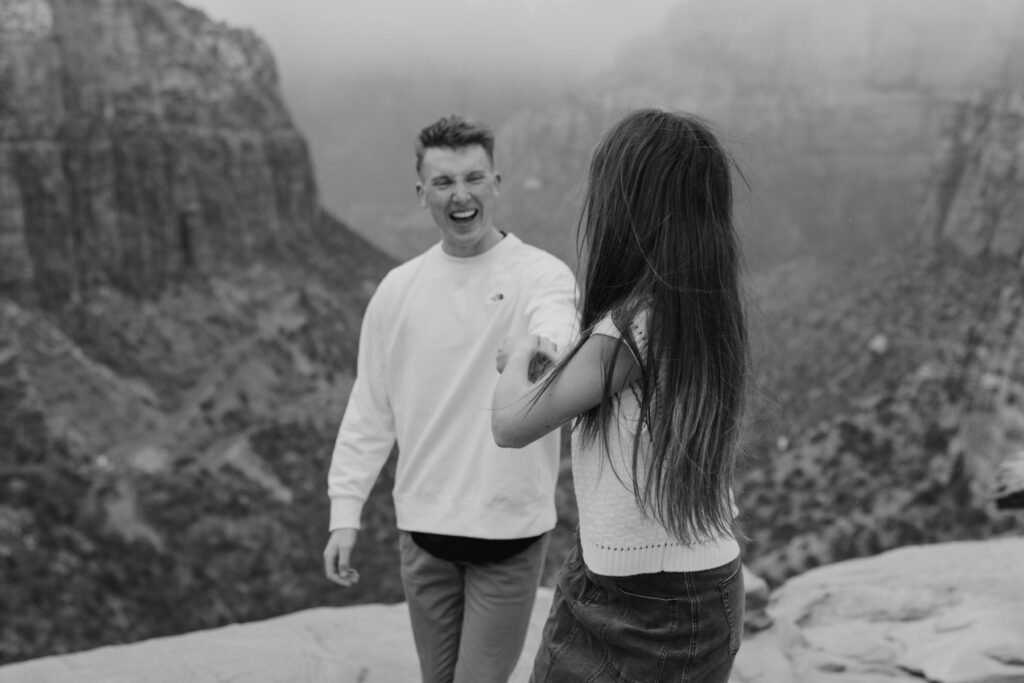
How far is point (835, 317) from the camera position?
8088 cm

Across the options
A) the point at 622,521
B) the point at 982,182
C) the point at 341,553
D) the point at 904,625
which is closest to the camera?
the point at 622,521

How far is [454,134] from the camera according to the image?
12.4 ft

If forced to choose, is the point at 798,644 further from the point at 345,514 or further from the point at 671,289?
the point at 671,289

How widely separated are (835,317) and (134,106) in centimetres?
5926

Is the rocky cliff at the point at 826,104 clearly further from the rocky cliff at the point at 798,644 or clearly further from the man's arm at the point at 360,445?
the man's arm at the point at 360,445

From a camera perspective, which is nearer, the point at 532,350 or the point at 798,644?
the point at 532,350

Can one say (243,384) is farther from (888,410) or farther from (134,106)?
(888,410)

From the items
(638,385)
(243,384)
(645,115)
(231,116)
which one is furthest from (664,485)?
(231,116)

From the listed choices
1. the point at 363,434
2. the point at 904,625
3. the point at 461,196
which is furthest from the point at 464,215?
the point at 904,625

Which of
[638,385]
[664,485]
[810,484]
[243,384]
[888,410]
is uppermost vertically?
[638,385]

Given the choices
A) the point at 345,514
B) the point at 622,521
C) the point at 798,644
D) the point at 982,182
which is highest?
the point at 622,521

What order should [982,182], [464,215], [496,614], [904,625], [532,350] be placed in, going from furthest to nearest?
[982,182] → [904,625] → [464,215] → [496,614] → [532,350]

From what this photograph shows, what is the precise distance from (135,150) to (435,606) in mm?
77944

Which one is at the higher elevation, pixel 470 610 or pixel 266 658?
pixel 470 610
